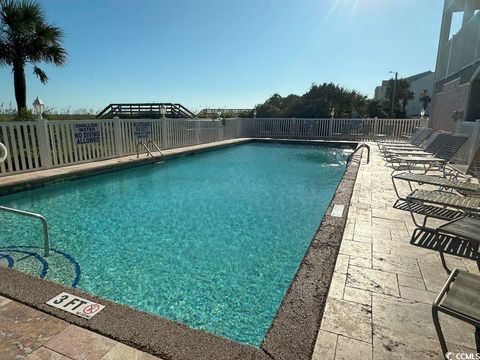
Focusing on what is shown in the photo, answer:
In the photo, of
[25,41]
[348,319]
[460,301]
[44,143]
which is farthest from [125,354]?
[25,41]

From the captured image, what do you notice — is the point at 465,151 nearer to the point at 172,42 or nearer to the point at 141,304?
the point at 141,304

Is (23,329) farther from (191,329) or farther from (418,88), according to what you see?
(418,88)

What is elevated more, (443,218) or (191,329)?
(443,218)

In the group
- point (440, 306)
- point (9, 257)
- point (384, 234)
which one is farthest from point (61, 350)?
point (384, 234)

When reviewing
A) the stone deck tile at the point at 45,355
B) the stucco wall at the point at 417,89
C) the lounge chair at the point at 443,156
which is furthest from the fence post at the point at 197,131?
the stucco wall at the point at 417,89

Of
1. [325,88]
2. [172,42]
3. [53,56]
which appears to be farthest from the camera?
[325,88]

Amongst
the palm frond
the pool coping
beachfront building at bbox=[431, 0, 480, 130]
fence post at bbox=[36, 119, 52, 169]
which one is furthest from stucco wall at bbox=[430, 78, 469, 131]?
the palm frond

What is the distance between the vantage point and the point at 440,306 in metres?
1.20

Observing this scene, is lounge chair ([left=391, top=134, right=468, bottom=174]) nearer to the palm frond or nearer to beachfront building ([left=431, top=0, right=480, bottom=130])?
beachfront building ([left=431, top=0, right=480, bottom=130])

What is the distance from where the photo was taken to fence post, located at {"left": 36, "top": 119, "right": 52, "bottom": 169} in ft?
21.3

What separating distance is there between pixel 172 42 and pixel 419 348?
13.3 metres

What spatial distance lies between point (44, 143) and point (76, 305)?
624 centimetres

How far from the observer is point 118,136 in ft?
28.4

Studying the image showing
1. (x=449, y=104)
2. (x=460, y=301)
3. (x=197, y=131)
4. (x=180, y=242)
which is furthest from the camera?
(x=197, y=131)
